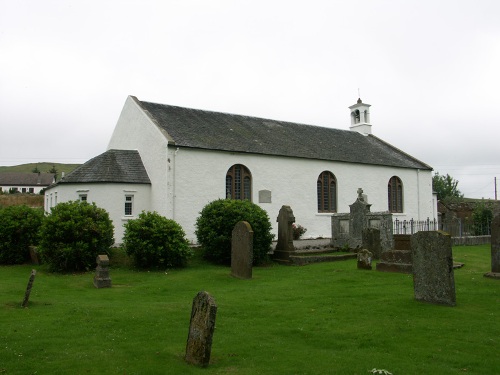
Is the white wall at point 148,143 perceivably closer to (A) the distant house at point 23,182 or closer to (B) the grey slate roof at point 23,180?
(A) the distant house at point 23,182

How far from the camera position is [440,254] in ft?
36.3

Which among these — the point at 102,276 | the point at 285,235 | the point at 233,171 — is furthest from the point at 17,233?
the point at 285,235

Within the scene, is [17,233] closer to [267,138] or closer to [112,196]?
[112,196]

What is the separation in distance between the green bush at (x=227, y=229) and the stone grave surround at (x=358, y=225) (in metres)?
4.79

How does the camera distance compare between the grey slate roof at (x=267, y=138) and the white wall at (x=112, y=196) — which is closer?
the white wall at (x=112, y=196)

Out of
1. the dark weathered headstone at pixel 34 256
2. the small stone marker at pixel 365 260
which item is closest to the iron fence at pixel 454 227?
the small stone marker at pixel 365 260

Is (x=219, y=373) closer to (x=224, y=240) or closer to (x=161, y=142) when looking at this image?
(x=224, y=240)

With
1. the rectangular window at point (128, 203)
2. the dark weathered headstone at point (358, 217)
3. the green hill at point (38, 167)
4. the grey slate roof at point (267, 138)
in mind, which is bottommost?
the dark weathered headstone at point (358, 217)

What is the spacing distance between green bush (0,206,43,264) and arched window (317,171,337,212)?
17.4 meters

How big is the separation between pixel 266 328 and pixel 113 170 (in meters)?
18.2

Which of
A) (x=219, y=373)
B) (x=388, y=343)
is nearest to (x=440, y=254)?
(x=388, y=343)

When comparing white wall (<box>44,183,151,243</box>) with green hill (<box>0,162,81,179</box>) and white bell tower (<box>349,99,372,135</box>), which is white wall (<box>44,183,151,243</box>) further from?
green hill (<box>0,162,81,179</box>)

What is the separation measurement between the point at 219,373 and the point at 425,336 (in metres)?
4.04

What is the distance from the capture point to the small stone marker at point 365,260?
55.5ft
